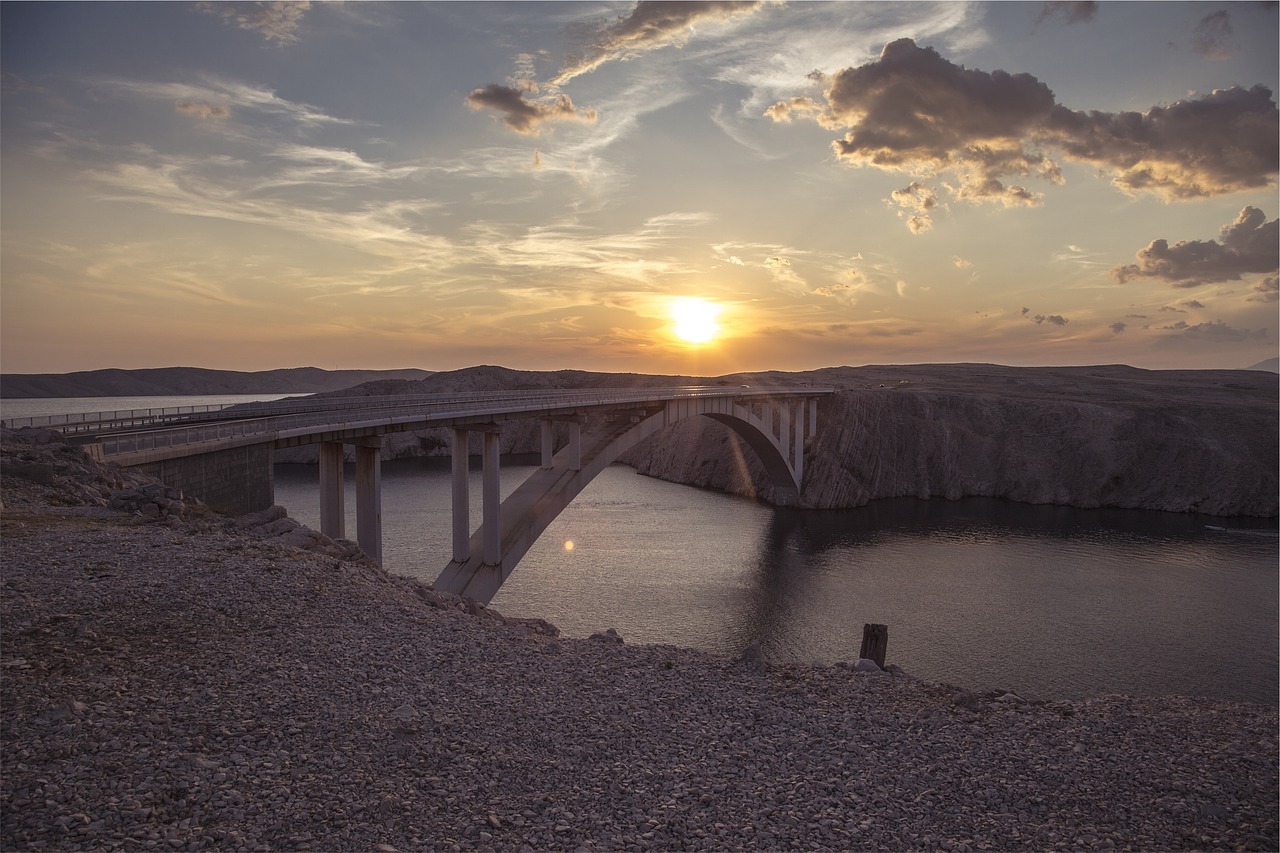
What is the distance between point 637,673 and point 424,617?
14.2 feet

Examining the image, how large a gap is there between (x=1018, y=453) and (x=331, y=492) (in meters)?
69.5

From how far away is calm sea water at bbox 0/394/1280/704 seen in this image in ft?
90.8

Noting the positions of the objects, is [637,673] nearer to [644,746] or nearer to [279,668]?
[644,746]

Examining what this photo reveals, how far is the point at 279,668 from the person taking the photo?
→ 10.5m

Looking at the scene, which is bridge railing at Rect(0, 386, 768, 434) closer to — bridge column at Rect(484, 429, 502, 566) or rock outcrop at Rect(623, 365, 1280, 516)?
bridge column at Rect(484, 429, 502, 566)

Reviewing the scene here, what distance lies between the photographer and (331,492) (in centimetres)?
2353

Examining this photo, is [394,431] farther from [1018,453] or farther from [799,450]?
[1018,453]

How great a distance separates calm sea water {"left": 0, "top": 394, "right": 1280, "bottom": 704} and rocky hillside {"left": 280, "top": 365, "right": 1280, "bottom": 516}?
4.51 metres

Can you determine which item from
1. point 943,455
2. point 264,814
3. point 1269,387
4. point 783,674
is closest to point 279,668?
point 264,814

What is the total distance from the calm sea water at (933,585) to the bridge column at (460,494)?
3.59 metres

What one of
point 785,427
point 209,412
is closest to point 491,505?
point 209,412

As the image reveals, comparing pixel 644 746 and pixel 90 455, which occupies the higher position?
pixel 90 455

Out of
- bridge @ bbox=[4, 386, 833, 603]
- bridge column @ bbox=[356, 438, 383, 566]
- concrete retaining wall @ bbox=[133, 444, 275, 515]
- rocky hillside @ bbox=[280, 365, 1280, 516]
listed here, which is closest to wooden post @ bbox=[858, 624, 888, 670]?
bridge @ bbox=[4, 386, 833, 603]

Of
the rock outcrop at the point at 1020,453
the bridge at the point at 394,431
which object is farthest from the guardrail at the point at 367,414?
the rock outcrop at the point at 1020,453
